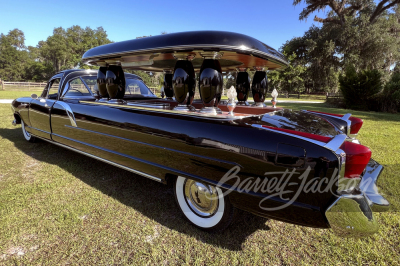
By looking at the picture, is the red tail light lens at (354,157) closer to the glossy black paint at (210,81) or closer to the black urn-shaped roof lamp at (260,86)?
the glossy black paint at (210,81)

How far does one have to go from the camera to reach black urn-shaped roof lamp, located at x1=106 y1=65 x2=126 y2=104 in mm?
2885

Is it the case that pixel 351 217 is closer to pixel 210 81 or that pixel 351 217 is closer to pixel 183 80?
pixel 210 81

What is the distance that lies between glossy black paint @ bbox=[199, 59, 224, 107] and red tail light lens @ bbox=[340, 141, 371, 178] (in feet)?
3.75

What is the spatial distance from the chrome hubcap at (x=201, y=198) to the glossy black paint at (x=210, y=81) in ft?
2.72

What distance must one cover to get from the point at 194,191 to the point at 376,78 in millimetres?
15315

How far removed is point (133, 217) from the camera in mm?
2311

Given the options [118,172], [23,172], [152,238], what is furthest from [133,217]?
[23,172]

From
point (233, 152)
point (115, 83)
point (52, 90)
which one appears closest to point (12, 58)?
point (52, 90)

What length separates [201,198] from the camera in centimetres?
214

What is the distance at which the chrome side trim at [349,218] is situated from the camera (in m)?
1.44

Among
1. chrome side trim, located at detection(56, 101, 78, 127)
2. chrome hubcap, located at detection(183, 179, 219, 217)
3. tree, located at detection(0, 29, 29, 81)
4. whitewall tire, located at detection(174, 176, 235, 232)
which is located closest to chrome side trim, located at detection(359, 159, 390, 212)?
whitewall tire, located at detection(174, 176, 235, 232)

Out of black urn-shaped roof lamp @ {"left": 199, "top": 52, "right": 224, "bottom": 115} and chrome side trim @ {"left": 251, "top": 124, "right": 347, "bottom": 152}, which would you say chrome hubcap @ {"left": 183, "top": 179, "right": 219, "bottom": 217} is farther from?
chrome side trim @ {"left": 251, "top": 124, "right": 347, "bottom": 152}

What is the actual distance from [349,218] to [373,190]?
0.60 m

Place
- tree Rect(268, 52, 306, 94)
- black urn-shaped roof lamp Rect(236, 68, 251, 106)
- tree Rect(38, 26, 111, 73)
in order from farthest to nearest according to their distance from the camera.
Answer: tree Rect(38, 26, 111, 73) → tree Rect(268, 52, 306, 94) → black urn-shaped roof lamp Rect(236, 68, 251, 106)
